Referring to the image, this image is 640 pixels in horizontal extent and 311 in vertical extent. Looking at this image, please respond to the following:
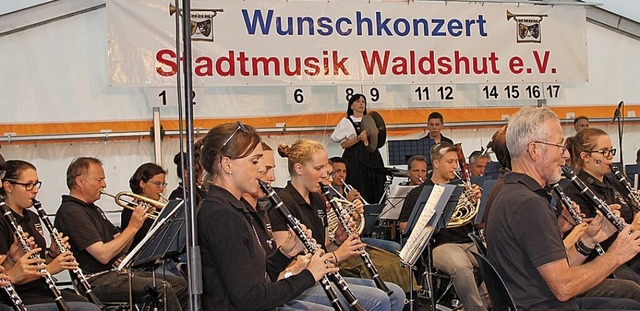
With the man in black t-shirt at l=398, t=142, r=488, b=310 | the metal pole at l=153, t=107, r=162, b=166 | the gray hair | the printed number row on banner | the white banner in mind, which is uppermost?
the white banner

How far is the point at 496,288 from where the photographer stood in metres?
3.24

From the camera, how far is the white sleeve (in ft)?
28.3

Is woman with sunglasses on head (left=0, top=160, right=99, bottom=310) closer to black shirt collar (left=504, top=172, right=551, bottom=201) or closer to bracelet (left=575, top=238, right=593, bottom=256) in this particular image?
black shirt collar (left=504, top=172, right=551, bottom=201)

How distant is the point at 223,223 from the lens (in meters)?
3.41

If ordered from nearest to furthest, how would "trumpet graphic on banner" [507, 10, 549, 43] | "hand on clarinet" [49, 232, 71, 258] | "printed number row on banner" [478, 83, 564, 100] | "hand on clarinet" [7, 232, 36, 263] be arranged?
"hand on clarinet" [7, 232, 36, 263]
"hand on clarinet" [49, 232, 71, 258]
"trumpet graphic on banner" [507, 10, 549, 43]
"printed number row on banner" [478, 83, 564, 100]

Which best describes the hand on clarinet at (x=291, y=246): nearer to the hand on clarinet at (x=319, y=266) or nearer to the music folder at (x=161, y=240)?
the music folder at (x=161, y=240)

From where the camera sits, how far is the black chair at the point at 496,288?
125 inches

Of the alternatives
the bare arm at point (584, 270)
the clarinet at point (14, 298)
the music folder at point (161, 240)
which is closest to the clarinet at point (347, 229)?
the music folder at point (161, 240)

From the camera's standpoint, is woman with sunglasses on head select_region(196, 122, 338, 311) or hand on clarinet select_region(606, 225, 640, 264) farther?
woman with sunglasses on head select_region(196, 122, 338, 311)

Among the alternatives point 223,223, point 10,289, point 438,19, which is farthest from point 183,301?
point 438,19

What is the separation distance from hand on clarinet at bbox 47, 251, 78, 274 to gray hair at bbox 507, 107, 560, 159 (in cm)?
261

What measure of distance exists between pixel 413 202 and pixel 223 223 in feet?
9.52

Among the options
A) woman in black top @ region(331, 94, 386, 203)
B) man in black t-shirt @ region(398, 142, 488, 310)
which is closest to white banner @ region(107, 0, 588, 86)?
woman in black top @ region(331, 94, 386, 203)

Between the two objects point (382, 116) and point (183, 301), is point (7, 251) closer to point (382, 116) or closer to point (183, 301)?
point (183, 301)
